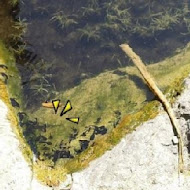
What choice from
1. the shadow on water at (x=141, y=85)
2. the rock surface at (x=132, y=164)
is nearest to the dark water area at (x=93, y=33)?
the shadow on water at (x=141, y=85)

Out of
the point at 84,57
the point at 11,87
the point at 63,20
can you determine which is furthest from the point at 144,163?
the point at 63,20

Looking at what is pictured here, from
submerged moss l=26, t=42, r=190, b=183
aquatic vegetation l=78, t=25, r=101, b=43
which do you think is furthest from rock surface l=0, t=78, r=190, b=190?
aquatic vegetation l=78, t=25, r=101, b=43

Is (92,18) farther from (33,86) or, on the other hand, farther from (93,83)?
(33,86)

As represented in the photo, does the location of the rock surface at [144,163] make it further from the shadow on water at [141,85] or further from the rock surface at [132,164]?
the shadow on water at [141,85]

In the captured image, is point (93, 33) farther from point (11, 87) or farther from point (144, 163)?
point (144, 163)

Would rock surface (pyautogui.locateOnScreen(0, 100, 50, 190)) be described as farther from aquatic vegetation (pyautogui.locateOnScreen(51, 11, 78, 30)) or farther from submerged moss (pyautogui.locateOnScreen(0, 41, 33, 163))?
aquatic vegetation (pyautogui.locateOnScreen(51, 11, 78, 30))
